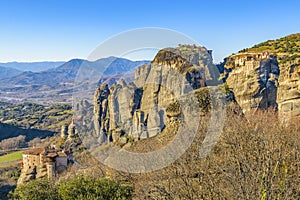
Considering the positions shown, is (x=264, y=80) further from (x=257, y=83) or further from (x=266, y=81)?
(x=257, y=83)

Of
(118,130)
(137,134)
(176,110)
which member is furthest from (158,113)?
(176,110)

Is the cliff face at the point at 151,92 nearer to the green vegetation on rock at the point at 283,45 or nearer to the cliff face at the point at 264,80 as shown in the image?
the cliff face at the point at 264,80

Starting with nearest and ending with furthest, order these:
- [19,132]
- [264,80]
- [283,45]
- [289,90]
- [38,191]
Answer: [38,191] → [289,90] → [264,80] → [283,45] → [19,132]

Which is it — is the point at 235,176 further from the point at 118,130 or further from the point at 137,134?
the point at 118,130

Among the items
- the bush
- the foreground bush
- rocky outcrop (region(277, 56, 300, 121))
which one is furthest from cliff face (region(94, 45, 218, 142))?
the bush

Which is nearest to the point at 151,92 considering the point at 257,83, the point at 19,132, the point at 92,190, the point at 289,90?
the point at 257,83

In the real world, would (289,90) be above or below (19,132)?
above

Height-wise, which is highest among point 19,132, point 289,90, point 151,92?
point 289,90

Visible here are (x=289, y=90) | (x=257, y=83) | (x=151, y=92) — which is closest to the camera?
(x=289, y=90)
